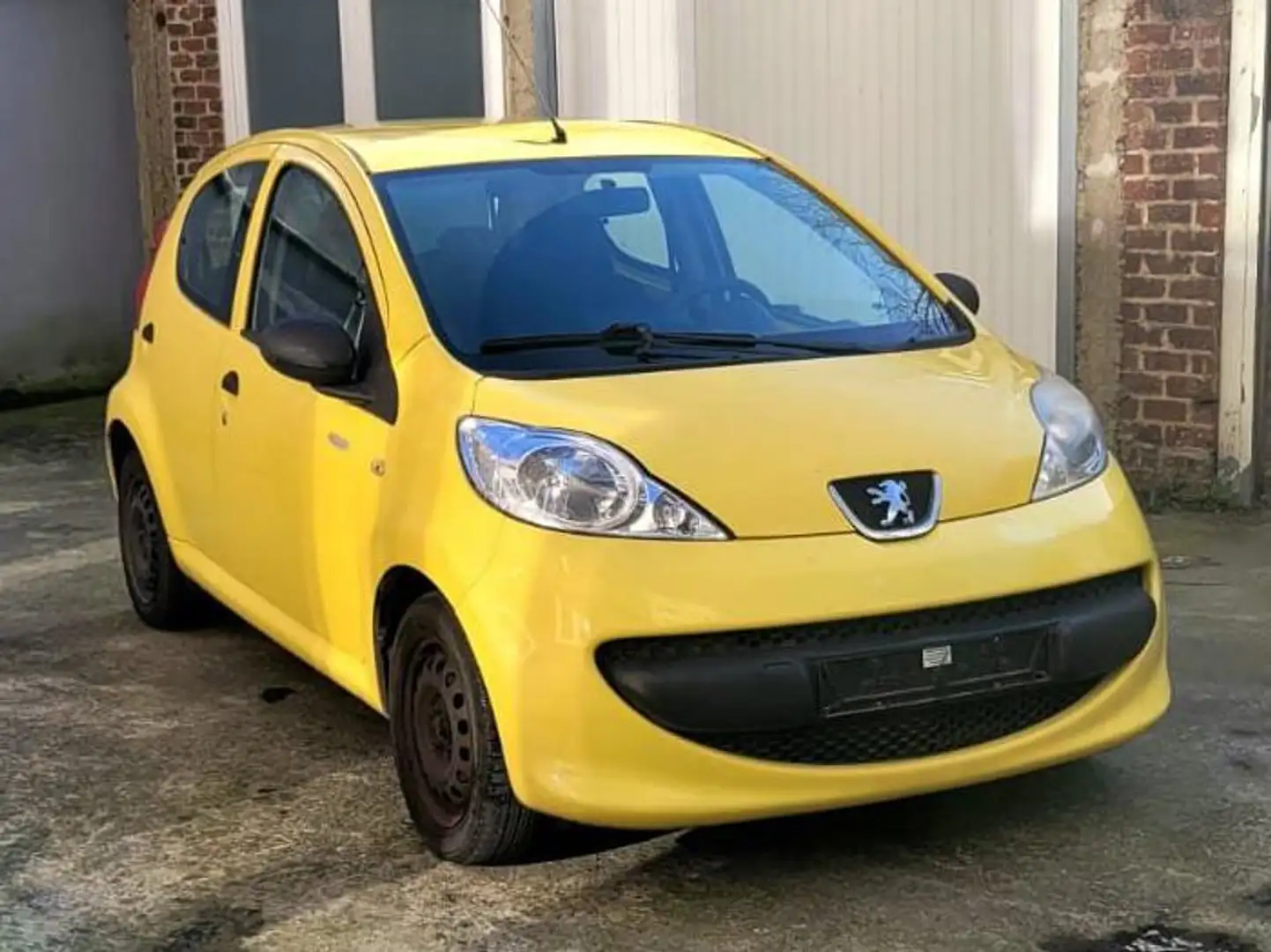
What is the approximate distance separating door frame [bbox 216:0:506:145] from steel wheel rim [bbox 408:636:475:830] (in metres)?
5.17

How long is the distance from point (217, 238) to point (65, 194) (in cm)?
658

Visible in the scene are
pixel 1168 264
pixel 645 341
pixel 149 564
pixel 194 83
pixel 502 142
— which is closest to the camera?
pixel 645 341

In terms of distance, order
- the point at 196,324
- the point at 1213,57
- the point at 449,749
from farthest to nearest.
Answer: the point at 1213,57, the point at 196,324, the point at 449,749

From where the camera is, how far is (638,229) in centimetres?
522

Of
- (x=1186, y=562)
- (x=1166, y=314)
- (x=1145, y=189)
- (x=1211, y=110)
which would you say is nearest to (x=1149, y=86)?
(x=1211, y=110)

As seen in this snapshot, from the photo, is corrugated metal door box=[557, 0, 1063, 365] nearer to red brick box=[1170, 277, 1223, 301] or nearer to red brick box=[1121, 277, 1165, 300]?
red brick box=[1121, 277, 1165, 300]

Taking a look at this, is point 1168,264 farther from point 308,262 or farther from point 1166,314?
point 308,262

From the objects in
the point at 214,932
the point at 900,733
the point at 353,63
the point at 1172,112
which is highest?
the point at 353,63

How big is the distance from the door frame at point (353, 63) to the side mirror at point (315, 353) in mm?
4555

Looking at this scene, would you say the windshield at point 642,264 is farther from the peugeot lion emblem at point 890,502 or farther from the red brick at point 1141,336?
the red brick at point 1141,336

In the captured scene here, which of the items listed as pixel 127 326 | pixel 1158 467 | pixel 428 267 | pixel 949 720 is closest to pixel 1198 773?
pixel 949 720

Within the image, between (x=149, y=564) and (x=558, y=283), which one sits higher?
(x=558, y=283)

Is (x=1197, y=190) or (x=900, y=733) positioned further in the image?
(x=1197, y=190)

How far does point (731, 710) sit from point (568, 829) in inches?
27.2
